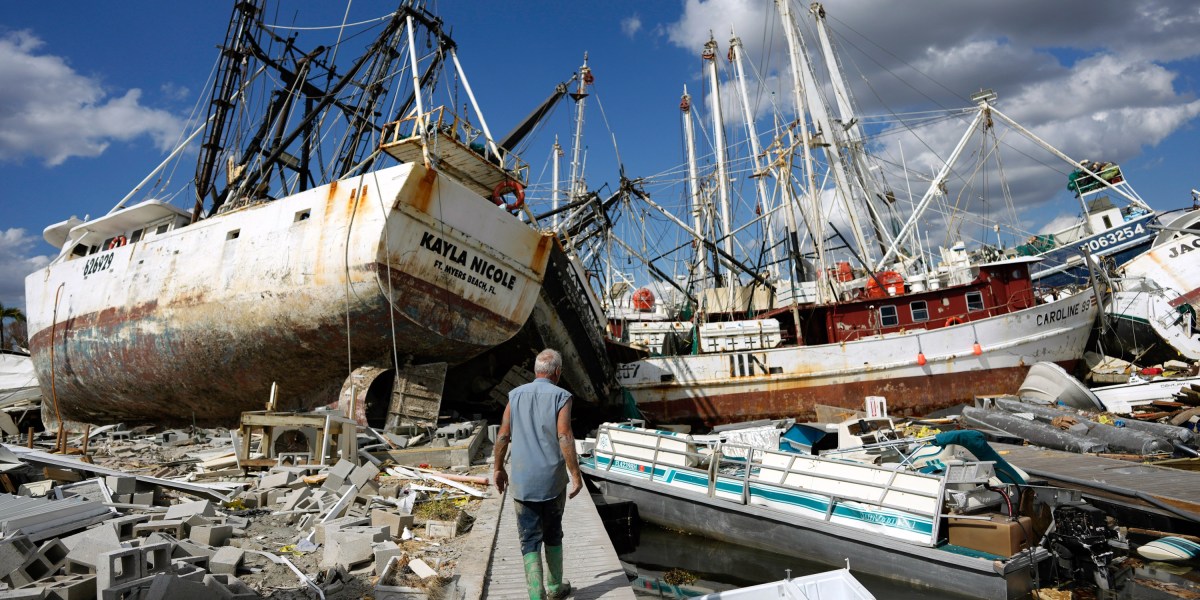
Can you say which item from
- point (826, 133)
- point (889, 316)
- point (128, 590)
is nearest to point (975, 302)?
point (889, 316)

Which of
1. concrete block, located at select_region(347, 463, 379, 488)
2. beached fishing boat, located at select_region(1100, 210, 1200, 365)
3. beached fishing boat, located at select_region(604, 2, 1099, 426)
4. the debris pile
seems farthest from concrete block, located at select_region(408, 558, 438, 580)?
beached fishing boat, located at select_region(1100, 210, 1200, 365)

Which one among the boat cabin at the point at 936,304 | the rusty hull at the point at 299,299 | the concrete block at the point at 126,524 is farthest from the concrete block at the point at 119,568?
the boat cabin at the point at 936,304

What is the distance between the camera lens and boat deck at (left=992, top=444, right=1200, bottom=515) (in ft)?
25.1

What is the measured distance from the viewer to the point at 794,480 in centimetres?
800

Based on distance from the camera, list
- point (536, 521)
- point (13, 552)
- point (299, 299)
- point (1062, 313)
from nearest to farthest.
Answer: point (13, 552)
point (536, 521)
point (299, 299)
point (1062, 313)

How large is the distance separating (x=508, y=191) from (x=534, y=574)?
39.0 feet

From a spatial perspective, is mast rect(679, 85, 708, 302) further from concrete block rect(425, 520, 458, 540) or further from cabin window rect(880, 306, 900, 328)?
concrete block rect(425, 520, 458, 540)

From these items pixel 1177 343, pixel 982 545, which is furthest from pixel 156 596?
pixel 1177 343

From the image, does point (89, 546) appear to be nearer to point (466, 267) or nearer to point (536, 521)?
point (536, 521)

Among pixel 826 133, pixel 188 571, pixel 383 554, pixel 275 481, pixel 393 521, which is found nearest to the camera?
pixel 188 571

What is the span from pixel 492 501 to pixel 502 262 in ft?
22.7

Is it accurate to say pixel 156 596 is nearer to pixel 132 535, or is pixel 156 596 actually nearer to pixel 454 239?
pixel 132 535

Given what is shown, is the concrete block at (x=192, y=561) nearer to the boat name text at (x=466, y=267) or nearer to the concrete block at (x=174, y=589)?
the concrete block at (x=174, y=589)

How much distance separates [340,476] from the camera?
7.35m
